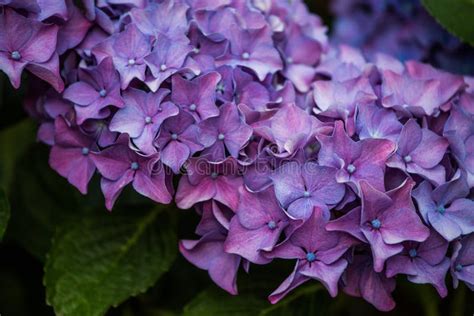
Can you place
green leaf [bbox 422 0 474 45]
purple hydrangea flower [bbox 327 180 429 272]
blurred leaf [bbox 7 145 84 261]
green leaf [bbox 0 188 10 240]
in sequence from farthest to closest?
blurred leaf [bbox 7 145 84 261]
green leaf [bbox 422 0 474 45]
green leaf [bbox 0 188 10 240]
purple hydrangea flower [bbox 327 180 429 272]

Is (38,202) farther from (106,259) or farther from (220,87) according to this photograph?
(220,87)

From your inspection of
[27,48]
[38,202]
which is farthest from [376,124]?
[38,202]

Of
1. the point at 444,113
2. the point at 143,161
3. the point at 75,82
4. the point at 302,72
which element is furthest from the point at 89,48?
the point at 444,113

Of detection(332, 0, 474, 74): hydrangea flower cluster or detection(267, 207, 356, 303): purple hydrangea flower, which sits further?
detection(332, 0, 474, 74): hydrangea flower cluster

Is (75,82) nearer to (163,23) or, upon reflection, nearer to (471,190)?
(163,23)

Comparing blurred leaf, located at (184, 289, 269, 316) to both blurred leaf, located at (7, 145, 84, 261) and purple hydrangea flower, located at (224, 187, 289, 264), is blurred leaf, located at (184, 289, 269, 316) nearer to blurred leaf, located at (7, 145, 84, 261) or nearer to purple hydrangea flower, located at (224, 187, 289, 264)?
purple hydrangea flower, located at (224, 187, 289, 264)

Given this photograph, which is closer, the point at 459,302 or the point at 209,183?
the point at 209,183

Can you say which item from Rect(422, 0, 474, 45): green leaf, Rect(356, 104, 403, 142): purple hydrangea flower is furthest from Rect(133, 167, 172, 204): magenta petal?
Rect(422, 0, 474, 45): green leaf
